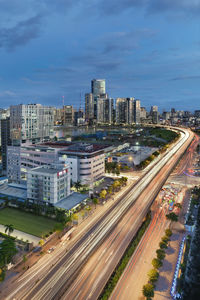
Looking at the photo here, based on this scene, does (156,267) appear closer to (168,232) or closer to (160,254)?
(160,254)

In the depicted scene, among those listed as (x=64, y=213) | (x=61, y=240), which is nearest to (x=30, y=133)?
(x=64, y=213)

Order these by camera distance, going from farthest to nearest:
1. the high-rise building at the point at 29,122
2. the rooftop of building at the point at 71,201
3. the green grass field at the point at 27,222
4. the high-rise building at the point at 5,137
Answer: the high-rise building at the point at 5,137
the high-rise building at the point at 29,122
the rooftop of building at the point at 71,201
the green grass field at the point at 27,222

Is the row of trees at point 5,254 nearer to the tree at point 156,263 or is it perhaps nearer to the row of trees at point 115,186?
the tree at point 156,263

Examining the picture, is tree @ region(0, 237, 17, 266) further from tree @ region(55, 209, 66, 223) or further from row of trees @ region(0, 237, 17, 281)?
tree @ region(55, 209, 66, 223)

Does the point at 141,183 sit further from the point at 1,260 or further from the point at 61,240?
the point at 1,260

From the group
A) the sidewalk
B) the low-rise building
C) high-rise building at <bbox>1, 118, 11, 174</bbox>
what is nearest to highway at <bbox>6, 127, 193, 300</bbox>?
the sidewalk

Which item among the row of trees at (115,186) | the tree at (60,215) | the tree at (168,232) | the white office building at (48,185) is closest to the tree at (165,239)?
the tree at (168,232)
